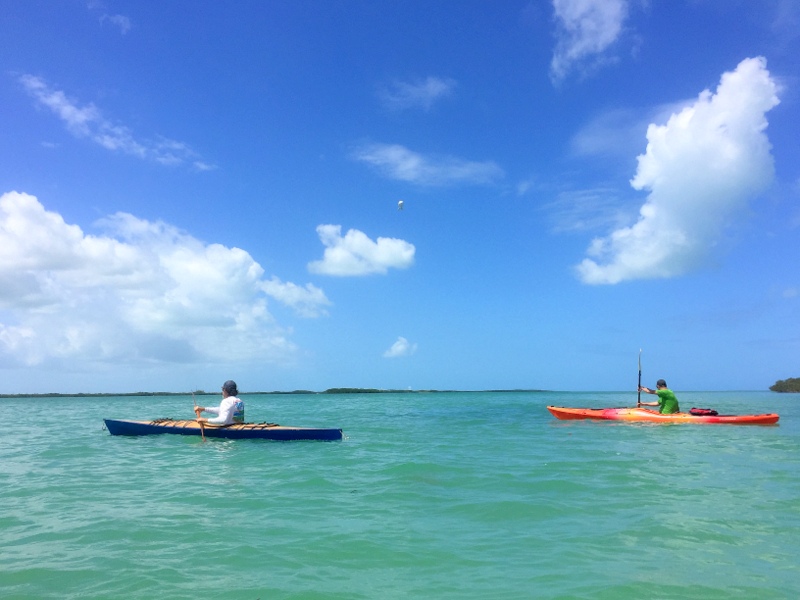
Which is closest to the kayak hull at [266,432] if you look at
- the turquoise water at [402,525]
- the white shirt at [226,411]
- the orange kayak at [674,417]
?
the white shirt at [226,411]

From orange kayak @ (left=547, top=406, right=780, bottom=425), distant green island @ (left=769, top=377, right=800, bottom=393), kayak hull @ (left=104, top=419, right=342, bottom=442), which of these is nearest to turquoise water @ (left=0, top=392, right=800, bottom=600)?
kayak hull @ (left=104, top=419, right=342, bottom=442)

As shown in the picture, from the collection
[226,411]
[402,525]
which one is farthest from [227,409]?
[402,525]

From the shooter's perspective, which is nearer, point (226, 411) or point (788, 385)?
point (226, 411)

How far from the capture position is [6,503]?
9.79 meters

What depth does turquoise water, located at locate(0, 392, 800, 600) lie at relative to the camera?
228 inches

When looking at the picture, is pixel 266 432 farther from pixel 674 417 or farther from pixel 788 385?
pixel 788 385

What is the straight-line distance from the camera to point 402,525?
8.02m

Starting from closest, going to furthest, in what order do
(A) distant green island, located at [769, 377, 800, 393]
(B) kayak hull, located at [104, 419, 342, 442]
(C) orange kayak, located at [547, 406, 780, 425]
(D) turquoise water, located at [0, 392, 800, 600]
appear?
(D) turquoise water, located at [0, 392, 800, 600] < (B) kayak hull, located at [104, 419, 342, 442] < (C) orange kayak, located at [547, 406, 780, 425] < (A) distant green island, located at [769, 377, 800, 393]

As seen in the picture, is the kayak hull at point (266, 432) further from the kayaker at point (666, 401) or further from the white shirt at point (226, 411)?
the kayaker at point (666, 401)

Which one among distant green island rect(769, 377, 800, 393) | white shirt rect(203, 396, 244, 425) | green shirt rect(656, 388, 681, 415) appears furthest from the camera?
distant green island rect(769, 377, 800, 393)

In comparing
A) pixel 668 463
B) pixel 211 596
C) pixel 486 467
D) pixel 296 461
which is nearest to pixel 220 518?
pixel 211 596

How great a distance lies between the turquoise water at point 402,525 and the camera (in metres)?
5.79

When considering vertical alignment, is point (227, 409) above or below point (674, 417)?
above

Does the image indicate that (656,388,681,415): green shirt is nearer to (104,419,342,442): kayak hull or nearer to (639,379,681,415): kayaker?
(639,379,681,415): kayaker
